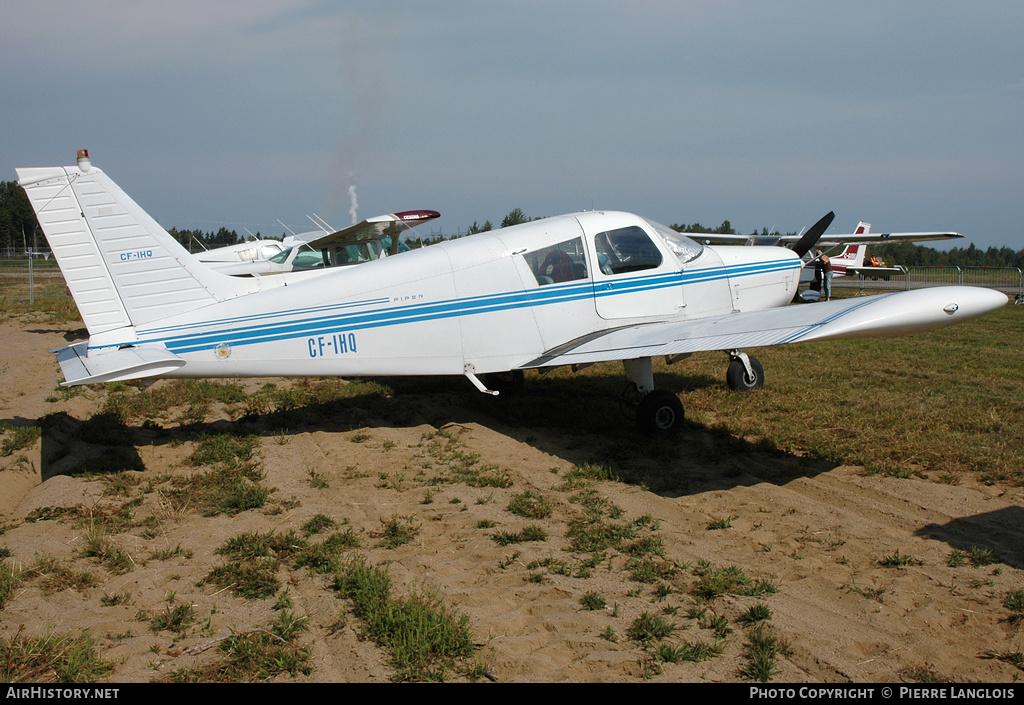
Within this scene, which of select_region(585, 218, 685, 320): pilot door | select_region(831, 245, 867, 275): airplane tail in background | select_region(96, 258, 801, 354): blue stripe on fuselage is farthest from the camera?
select_region(831, 245, 867, 275): airplane tail in background

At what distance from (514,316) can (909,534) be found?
3.96 m

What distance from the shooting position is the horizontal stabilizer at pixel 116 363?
5.25m

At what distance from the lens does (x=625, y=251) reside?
740 cm

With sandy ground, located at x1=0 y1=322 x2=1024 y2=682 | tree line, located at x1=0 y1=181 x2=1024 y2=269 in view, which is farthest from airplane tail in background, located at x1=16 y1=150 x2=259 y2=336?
tree line, located at x1=0 y1=181 x2=1024 y2=269

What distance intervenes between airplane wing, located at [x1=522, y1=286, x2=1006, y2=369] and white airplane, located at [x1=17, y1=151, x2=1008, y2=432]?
0.06 feet

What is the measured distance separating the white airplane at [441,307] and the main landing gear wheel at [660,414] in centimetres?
1

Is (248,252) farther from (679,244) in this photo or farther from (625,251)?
(679,244)

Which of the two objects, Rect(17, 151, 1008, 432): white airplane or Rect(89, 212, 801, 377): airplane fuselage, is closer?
Rect(17, 151, 1008, 432): white airplane

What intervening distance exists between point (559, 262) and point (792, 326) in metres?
2.48

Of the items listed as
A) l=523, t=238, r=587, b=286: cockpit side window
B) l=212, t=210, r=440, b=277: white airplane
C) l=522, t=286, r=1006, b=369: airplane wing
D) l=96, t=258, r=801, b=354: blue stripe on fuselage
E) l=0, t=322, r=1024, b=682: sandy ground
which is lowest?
l=0, t=322, r=1024, b=682: sandy ground

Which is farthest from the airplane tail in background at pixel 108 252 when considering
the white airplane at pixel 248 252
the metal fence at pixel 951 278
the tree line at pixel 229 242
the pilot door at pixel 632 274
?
the tree line at pixel 229 242

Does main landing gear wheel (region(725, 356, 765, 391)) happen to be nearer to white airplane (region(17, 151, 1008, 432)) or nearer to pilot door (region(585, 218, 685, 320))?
white airplane (region(17, 151, 1008, 432))

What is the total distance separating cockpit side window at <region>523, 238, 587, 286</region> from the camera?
7020 millimetres

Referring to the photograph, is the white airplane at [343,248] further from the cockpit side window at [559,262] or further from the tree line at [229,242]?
the tree line at [229,242]
